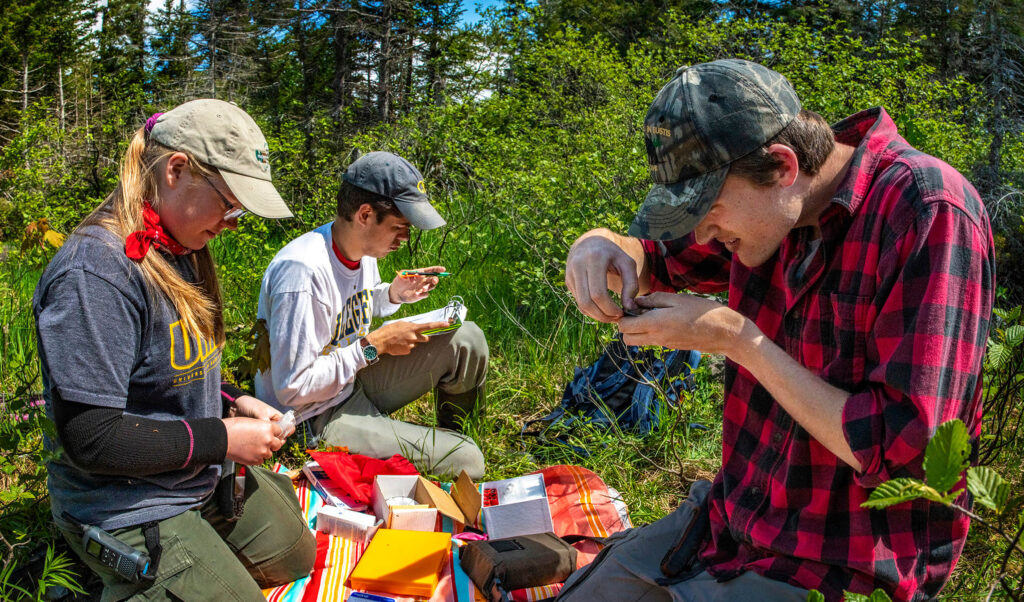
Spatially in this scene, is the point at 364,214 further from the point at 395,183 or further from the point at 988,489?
the point at 988,489

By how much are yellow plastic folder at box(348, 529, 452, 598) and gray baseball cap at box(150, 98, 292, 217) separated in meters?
1.27

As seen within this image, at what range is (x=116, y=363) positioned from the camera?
193 centimetres

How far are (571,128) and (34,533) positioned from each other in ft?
22.5

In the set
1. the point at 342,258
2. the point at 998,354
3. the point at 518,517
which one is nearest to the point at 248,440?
the point at 518,517

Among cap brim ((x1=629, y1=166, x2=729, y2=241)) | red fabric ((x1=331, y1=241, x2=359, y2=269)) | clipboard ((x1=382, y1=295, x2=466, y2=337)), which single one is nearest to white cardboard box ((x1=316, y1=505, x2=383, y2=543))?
clipboard ((x1=382, y1=295, x2=466, y2=337))

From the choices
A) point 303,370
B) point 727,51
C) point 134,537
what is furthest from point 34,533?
point 727,51

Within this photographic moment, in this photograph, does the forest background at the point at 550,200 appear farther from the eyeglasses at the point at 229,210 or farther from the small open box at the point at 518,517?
the eyeglasses at the point at 229,210

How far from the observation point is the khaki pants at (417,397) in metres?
3.45

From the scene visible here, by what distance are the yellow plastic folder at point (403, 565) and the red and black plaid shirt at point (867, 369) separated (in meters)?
1.10

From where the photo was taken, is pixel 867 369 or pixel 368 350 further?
pixel 368 350

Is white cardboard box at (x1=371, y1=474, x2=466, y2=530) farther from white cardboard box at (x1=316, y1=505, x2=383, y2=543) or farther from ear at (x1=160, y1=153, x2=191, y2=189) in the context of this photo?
ear at (x1=160, y1=153, x2=191, y2=189)

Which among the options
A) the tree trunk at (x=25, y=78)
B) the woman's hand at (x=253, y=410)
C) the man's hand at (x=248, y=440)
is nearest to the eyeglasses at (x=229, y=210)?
the man's hand at (x=248, y=440)

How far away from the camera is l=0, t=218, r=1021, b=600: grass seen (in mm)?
2744

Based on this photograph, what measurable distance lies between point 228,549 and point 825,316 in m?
1.89
